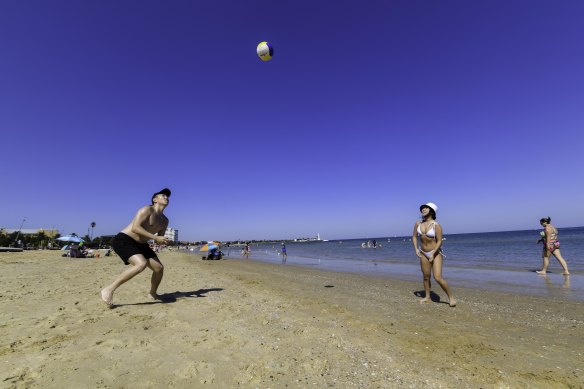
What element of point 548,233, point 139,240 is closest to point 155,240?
point 139,240

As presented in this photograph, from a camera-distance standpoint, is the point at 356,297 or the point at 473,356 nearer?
the point at 473,356

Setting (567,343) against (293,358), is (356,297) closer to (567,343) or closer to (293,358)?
(567,343)

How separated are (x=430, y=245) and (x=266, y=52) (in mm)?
8133

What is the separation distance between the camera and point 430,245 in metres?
5.98

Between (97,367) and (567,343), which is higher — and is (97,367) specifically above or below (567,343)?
above

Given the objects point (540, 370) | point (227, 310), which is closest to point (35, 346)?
point (227, 310)

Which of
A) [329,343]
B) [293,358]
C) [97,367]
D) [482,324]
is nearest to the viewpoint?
[97,367]

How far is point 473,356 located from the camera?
3141 millimetres

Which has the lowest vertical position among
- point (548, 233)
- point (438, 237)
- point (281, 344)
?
point (281, 344)

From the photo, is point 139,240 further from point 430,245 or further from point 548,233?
point 548,233

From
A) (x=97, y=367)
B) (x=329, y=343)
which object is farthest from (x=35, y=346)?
(x=329, y=343)

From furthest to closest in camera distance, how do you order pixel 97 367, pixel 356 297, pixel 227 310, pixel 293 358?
1. pixel 356 297
2. pixel 227 310
3. pixel 293 358
4. pixel 97 367

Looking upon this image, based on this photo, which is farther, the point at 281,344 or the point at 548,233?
the point at 548,233

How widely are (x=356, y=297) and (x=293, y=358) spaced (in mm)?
4256
